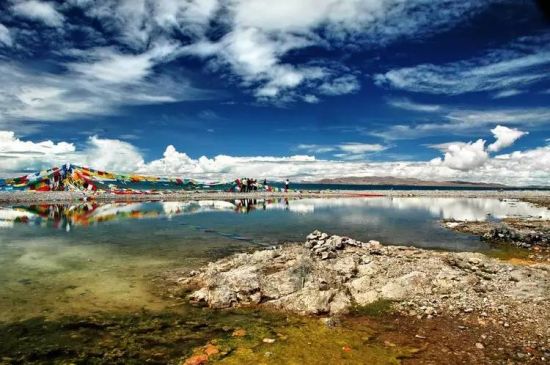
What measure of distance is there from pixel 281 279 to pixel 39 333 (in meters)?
8.73

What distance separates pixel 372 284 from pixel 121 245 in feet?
61.7

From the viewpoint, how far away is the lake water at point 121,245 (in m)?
15.5

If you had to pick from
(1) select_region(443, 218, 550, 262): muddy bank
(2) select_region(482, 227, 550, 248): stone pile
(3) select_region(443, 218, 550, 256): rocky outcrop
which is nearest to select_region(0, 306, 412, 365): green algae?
(1) select_region(443, 218, 550, 262): muddy bank

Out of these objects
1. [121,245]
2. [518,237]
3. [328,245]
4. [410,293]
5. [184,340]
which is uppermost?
[328,245]

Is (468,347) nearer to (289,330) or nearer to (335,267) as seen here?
(289,330)

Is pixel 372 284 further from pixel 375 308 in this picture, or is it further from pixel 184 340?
pixel 184 340

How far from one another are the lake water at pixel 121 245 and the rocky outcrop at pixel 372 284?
10.7 feet

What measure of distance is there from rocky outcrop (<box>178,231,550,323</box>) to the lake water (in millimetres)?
3273

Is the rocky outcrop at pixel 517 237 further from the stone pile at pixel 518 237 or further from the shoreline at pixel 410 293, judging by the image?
the shoreline at pixel 410 293

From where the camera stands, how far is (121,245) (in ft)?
→ 90.1

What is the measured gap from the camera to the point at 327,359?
10.4m

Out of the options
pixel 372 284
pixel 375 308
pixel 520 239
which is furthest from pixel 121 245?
pixel 520 239

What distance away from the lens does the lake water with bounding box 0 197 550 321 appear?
1551cm

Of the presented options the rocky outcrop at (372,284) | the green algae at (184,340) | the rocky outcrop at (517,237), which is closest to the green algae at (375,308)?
the rocky outcrop at (372,284)
